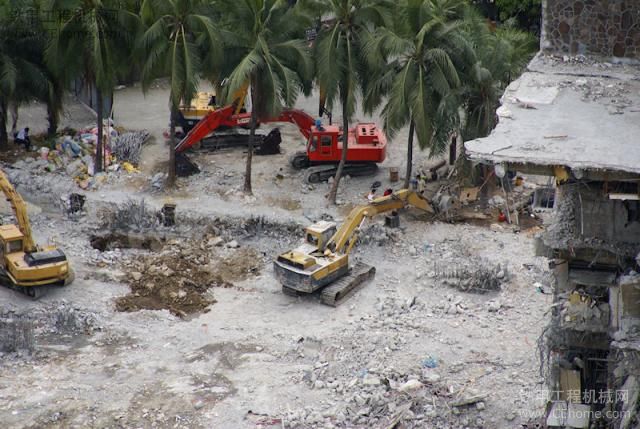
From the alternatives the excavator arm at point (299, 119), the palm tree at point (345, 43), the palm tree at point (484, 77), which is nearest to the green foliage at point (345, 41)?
the palm tree at point (345, 43)

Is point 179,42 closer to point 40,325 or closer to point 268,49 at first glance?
point 268,49

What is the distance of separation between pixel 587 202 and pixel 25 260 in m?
19.6

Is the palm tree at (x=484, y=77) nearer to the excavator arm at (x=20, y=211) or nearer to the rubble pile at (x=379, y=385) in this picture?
A: the rubble pile at (x=379, y=385)

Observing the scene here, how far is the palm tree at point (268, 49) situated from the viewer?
1484 inches

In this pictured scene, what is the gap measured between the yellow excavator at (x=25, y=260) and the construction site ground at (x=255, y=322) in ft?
1.60

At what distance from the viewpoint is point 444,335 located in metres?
30.4

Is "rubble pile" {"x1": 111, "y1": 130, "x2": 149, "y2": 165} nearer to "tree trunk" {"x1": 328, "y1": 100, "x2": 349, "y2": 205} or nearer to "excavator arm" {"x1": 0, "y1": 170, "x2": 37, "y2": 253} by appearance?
"tree trunk" {"x1": 328, "y1": 100, "x2": 349, "y2": 205}

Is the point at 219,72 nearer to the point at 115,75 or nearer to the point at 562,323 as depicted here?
the point at 115,75

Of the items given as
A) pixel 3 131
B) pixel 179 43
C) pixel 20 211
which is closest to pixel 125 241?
pixel 20 211

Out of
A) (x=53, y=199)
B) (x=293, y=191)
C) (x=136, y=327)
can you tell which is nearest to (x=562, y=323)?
(x=136, y=327)

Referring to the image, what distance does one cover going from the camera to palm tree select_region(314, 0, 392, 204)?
3719cm

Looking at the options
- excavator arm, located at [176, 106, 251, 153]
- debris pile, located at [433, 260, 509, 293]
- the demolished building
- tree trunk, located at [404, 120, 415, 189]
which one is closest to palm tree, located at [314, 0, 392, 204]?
tree trunk, located at [404, 120, 415, 189]

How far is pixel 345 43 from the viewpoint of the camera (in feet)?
123

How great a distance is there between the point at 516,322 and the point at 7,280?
16462mm
